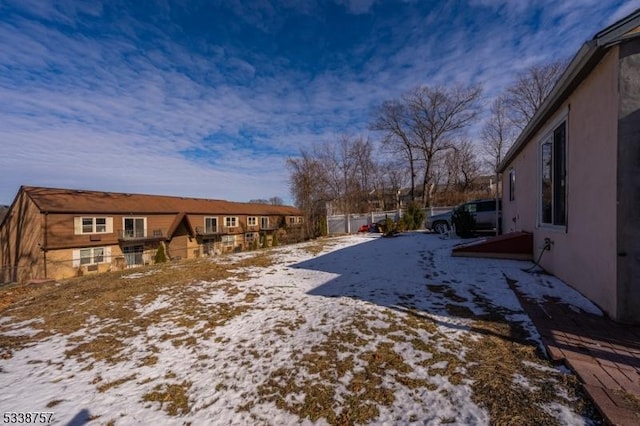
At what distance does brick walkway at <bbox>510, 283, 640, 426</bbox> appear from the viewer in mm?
1907

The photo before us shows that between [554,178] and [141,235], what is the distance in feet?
80.0

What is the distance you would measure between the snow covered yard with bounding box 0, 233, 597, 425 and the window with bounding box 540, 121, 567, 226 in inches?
50.0

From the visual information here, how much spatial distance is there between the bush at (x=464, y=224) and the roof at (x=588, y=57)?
6865mm

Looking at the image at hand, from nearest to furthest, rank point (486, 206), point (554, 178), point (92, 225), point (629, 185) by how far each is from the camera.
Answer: point (629, 185) < point (554, 178) < point (486, 206) < point (92, 225)

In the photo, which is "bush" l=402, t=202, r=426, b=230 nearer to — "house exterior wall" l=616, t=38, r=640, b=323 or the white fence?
the white fence

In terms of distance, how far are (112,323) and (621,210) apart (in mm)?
6562

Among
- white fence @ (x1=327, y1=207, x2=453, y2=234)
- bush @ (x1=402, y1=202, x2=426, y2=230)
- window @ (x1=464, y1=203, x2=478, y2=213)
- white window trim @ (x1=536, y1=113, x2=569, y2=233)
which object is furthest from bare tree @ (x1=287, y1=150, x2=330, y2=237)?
white window trim @ (x1=536, y1=113, x2=569, y2=233)

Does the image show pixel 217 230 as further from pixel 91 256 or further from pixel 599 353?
pixel 599 353

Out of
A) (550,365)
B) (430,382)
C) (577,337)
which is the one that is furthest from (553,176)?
(430,382)

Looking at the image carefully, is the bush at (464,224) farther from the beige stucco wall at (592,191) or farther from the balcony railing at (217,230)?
the balcony railing at (217,230)

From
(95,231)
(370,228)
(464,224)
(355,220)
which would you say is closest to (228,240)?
(95,231)

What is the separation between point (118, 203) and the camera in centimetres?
2145

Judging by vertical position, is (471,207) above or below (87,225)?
above

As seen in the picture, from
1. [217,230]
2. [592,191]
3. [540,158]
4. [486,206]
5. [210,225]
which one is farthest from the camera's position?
[217,230]
